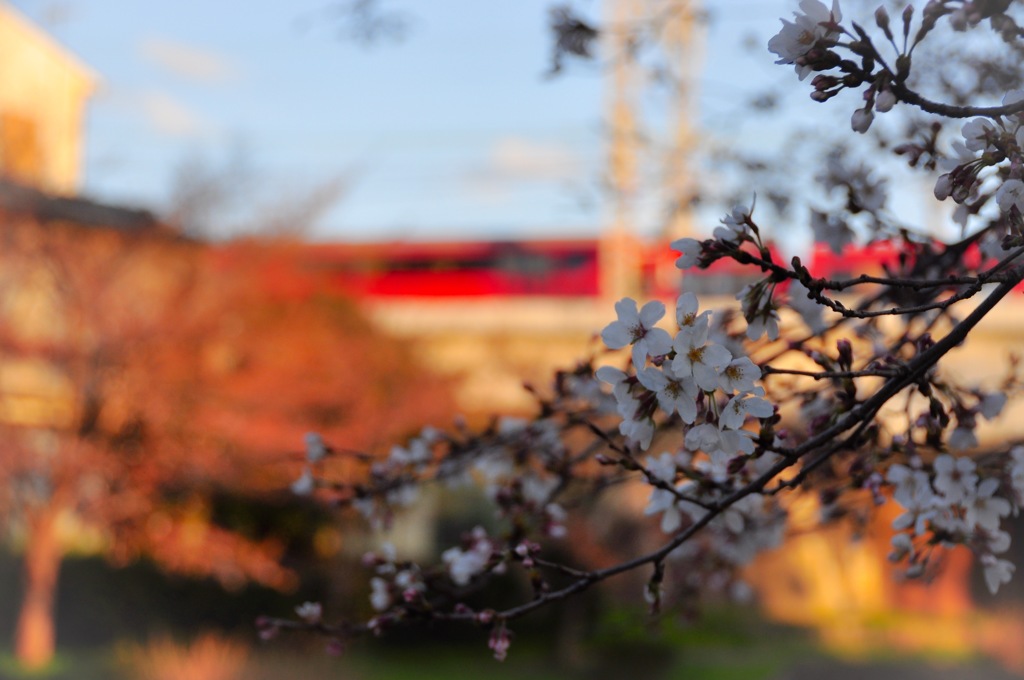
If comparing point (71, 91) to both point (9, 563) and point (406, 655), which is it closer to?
point (9, 563)

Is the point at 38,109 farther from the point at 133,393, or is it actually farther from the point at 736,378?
the point at 736,378

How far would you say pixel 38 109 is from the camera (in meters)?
14.0

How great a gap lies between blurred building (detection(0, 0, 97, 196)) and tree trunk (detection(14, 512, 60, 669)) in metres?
3.73

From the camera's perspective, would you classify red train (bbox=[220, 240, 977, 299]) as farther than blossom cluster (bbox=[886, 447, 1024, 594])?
Yes

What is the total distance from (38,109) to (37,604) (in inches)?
234

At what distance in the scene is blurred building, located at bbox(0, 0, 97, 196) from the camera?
480 inches

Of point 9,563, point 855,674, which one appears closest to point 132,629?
point 9,563

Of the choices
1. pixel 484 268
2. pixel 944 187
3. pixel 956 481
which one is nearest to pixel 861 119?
pixel 944 187

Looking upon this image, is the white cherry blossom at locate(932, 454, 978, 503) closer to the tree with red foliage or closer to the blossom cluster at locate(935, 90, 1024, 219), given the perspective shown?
the blossom cluster at locate(935, 90, 1024, 219)

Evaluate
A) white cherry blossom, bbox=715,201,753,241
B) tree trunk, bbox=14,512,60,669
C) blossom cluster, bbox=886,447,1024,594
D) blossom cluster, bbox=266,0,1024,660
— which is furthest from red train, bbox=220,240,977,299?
white cherry blossom, bbox=715,201,753,241

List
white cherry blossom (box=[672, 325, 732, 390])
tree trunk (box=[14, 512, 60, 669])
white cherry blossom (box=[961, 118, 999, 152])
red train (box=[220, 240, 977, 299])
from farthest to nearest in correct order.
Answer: red train (box=[220, 240, 977, 299]) < tree trunk (box=[14, 512, 60, 669]) < white cherry blossom (box=[961, 118, 999, 152]) < white cherry blossom (box=[672, 325, 732, 390])

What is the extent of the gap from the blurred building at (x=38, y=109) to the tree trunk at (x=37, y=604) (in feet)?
12.2

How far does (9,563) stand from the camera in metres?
13.7

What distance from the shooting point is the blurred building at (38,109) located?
12.2 meters
